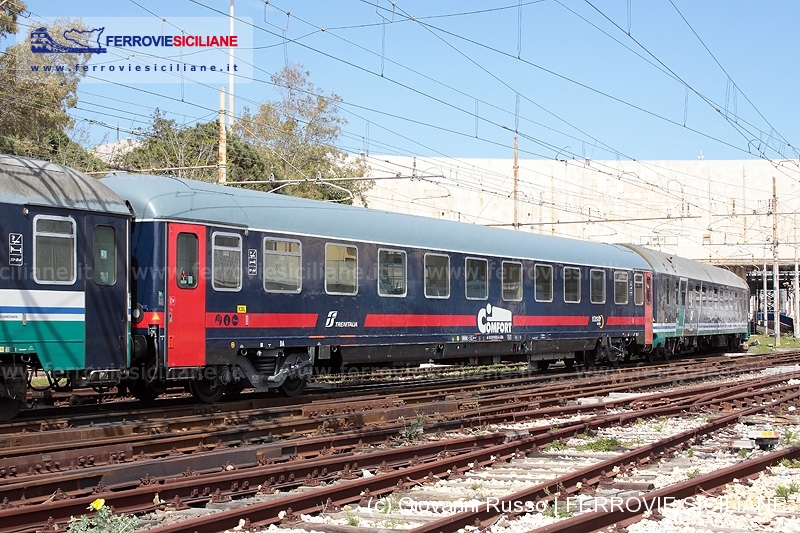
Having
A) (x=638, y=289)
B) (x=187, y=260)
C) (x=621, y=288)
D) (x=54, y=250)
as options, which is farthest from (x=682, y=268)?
(x=54, y=250)

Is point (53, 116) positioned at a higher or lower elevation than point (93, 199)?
A: higher

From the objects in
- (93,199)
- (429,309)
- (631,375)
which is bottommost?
(631,375)

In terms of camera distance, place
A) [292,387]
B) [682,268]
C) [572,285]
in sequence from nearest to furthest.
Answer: [292,387] → [572,285] → [682,268]

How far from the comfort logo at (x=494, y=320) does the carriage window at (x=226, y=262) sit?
279 inches

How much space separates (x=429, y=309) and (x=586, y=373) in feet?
22.9

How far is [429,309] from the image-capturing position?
18422mm

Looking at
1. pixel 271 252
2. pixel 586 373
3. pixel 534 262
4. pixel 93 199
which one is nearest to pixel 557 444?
pixel 271 252

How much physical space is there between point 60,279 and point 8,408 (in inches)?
77.0

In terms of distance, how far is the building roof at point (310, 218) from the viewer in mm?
13617

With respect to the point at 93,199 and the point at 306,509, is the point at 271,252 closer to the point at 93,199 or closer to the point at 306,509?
the point at 93,199

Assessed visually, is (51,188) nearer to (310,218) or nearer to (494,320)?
(310,218)

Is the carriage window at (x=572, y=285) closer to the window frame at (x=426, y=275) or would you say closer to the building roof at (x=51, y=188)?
the window frame at (x=426, y=275)

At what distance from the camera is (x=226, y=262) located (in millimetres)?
14219

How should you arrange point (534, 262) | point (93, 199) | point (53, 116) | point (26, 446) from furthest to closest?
point (53, 116) → point (534, 262) → point (93, 199) → point (26, 446)
